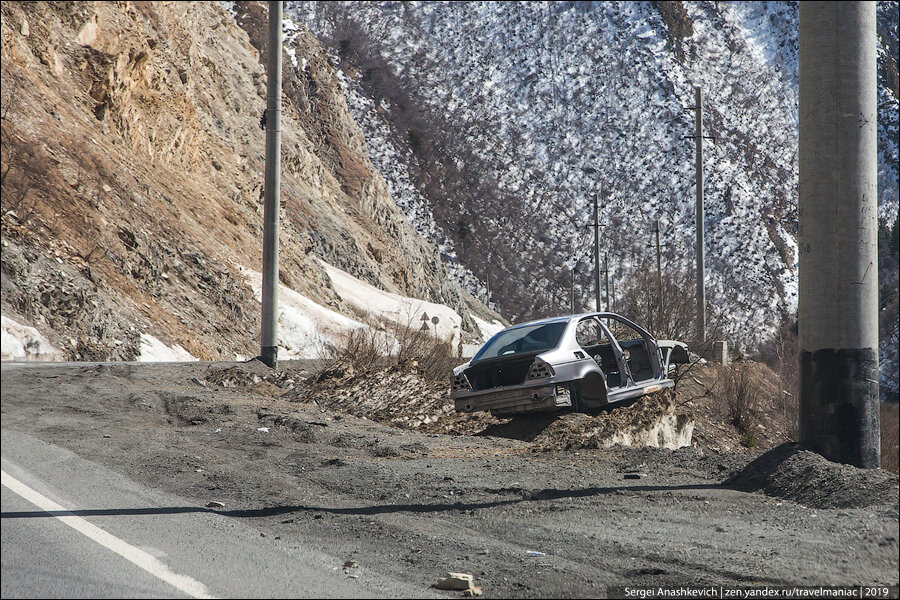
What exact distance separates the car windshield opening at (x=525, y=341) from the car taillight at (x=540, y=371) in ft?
1.64

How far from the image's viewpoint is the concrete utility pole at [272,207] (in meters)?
16.0

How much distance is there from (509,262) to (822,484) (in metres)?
81.1

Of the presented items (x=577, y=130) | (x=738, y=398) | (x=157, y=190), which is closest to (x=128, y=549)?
(x=738, y=398)

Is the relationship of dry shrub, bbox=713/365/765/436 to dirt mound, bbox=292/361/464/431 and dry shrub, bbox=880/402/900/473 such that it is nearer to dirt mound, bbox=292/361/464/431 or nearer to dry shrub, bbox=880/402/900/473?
dirt mound, bbox=292/361/464/431

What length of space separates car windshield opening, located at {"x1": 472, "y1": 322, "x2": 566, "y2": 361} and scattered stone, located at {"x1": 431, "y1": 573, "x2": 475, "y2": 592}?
7065 millimetres

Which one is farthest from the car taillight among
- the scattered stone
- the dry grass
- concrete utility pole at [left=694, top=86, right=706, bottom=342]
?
concrete utility pole at [left=694, top=86, right=706, bottom=342]

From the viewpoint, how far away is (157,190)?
2703 centimetres

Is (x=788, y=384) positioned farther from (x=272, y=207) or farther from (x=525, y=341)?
(x=272, y=207)

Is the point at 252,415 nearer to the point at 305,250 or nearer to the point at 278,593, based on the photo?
the point at 278,593

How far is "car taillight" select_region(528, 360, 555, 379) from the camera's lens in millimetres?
10680

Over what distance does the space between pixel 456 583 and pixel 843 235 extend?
447cm

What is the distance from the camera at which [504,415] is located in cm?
1181

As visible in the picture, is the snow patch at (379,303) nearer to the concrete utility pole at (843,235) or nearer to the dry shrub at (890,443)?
the dry shrub at (890,443)

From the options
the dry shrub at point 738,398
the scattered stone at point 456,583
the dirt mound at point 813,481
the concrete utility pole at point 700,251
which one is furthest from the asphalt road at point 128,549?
the concrete utility pole at point 700,251
